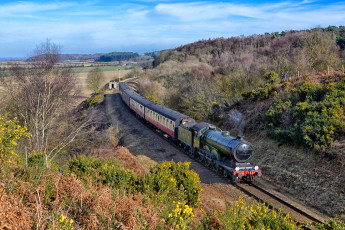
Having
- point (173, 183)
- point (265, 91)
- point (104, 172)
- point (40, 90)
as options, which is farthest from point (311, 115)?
point (40, 90)

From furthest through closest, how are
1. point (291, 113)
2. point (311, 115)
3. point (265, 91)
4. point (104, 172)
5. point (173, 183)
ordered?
point (265, 91) → point (291, 113) → point (311, 115) → point (104, 172) → point (173, 183)

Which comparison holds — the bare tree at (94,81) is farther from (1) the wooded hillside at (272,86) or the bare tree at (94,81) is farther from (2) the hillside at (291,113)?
(2) the hillside at (291,113)

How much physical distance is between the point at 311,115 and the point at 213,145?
7081 millimetres

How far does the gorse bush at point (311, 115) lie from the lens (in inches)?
682

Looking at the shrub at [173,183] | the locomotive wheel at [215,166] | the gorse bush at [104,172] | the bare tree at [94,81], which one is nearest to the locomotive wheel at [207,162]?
the locomotive wheel at [215,166]

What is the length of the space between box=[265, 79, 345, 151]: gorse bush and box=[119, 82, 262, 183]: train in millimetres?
4107

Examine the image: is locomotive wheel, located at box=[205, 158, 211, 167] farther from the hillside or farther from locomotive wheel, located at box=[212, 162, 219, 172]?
the hillside

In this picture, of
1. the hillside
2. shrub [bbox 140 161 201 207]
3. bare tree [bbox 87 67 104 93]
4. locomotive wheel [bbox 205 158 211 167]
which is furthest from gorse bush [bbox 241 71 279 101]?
bare tree [bbox 87 67 104 93]

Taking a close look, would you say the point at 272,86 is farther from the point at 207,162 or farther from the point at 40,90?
the point at 40,90

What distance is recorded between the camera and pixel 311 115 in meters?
19.4

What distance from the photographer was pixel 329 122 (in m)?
17.7

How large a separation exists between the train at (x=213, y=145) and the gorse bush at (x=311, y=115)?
4107mm

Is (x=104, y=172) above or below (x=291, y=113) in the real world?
below

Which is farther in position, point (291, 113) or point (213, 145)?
point (291, 113)
